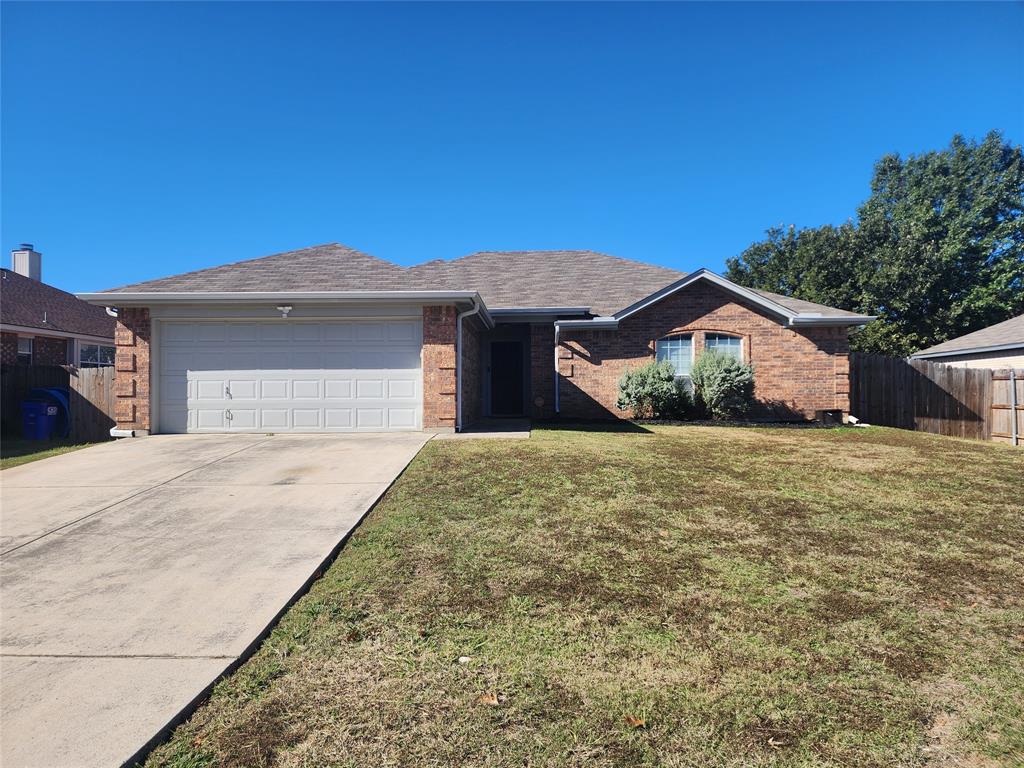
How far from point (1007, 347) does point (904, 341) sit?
10541mm

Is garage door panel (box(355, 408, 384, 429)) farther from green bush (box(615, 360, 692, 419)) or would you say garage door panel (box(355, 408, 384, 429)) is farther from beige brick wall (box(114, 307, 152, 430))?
green bush (box(615, 360, 692, 419))

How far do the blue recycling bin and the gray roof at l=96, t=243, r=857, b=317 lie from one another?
14.2ft

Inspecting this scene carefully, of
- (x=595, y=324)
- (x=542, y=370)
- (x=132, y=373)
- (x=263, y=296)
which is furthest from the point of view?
(x=542, y=370)

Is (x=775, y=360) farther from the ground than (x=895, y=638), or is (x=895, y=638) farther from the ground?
(x=775, y=360)

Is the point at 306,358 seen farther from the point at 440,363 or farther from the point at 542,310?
the point at 542,310

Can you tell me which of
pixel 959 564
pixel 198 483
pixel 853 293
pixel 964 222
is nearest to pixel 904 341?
pixel 853 293

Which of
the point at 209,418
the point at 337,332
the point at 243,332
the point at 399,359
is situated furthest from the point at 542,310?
the point at 209,418

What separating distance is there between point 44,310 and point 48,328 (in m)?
1.80

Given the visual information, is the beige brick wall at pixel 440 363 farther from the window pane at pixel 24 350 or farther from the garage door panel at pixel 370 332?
the window pane at pixel 24 350

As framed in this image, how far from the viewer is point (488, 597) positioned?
3.37 m

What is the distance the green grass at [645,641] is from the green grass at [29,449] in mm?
7661

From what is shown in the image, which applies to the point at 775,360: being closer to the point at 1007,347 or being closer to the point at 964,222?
the point at 1007,347

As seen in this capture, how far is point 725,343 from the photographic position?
46.0 feet

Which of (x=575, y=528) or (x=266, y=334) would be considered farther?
(x=266, y=334)
